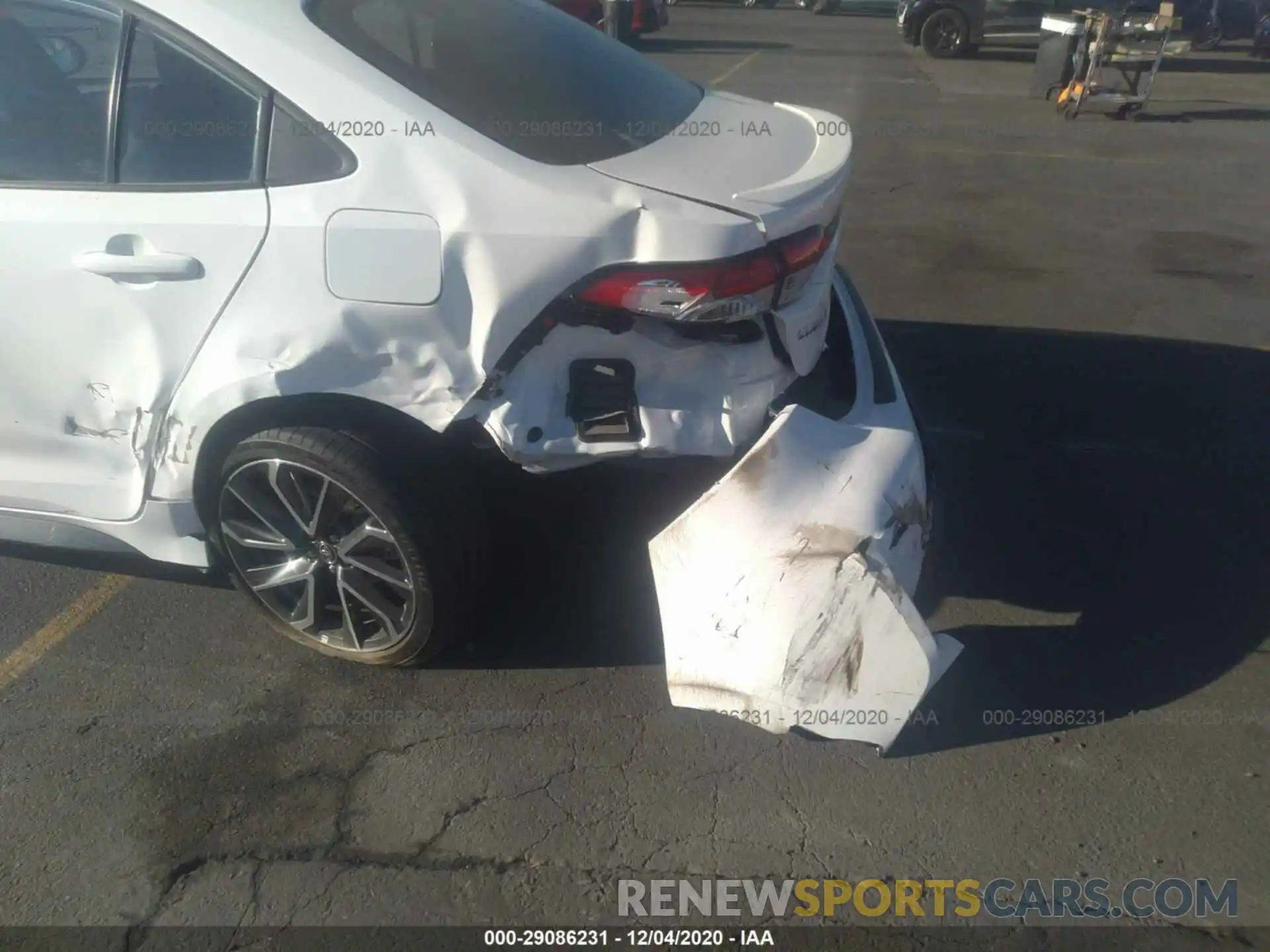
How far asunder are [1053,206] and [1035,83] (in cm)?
635

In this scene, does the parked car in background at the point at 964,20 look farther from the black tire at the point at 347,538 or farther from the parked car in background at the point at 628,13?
the black tire at the point at 347,538

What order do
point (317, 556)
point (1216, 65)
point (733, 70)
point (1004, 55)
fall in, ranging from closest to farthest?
1. point (317, 556)
2. point (733, 70)
3. point (1216, 65)
4. point (1004, 55)

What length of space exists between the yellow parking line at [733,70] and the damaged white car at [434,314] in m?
12.1

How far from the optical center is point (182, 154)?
2727mm

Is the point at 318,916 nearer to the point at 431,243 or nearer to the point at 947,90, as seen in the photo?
the point at 431,243

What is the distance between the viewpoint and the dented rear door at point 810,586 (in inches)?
99.9

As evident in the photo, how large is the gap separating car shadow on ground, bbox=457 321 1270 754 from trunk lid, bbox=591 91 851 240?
2.24 feet

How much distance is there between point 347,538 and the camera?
2.92 metres

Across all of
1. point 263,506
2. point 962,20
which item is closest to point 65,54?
point 263,506

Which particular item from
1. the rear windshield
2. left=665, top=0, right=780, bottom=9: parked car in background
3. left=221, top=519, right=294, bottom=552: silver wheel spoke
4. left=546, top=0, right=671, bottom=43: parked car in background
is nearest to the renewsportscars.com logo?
left=221, top=519, right=294, bottom=552: silver wheel spoke

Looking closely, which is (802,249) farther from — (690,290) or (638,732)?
(638,732)

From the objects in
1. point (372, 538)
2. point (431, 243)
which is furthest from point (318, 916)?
point (431, 243)

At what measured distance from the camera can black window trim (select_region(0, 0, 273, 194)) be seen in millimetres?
2623

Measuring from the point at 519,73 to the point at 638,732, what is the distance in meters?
1.88
